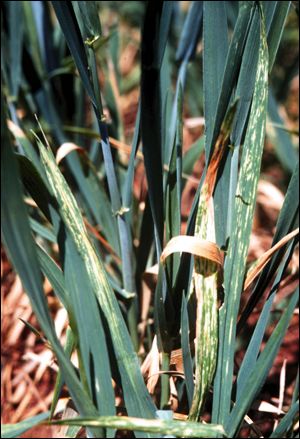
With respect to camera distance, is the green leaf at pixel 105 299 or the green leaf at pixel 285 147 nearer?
the green leaf at pixel 105 299

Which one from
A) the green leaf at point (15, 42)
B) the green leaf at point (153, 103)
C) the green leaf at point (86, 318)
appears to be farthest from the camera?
the green leaf at point (15, 42)

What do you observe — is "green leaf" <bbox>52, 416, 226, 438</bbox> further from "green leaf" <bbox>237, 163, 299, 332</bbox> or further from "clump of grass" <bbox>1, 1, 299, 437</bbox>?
"green leaf" <bbox>237, 163, 299, 332</bbox>

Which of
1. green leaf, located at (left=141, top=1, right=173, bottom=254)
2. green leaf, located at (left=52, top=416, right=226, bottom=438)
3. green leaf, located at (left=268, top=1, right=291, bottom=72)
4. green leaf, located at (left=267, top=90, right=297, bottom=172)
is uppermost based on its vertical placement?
green leaf, located at (left=267, top=90, right=297, bottom=172)

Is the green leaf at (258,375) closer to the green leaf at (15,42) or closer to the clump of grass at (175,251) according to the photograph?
the clump of grass at (175,251)

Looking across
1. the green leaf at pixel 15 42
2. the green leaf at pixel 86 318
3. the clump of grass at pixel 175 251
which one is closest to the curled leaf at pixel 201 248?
the clump of grass at pixel 175 251

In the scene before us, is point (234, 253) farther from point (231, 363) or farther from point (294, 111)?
point (294, 111)

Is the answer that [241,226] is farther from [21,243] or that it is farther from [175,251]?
[21,243]

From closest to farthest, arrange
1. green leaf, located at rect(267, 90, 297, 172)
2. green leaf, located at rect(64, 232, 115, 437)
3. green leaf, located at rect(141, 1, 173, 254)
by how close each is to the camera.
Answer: green leaf, located at rect(64, 232, 115, 437) < green leaf, located at rect(141, 1, 173, 254) < green leaf, located at rect(267, 90, 297, 172)

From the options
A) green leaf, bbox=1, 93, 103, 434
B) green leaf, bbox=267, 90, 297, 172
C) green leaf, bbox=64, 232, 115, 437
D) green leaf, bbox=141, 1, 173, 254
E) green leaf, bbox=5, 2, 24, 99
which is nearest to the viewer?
green leaf, bbox=1, 93, 103, 434

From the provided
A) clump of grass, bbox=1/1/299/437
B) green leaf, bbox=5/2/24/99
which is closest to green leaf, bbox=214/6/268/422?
clump of grass, bbox=1/1/299/437

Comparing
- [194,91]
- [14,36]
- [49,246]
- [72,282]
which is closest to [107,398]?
[72,282]

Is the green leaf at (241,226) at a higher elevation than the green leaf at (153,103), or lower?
lower

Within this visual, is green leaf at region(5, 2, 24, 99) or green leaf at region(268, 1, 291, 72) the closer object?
green leaf at region(268, 1, 291, 72)
